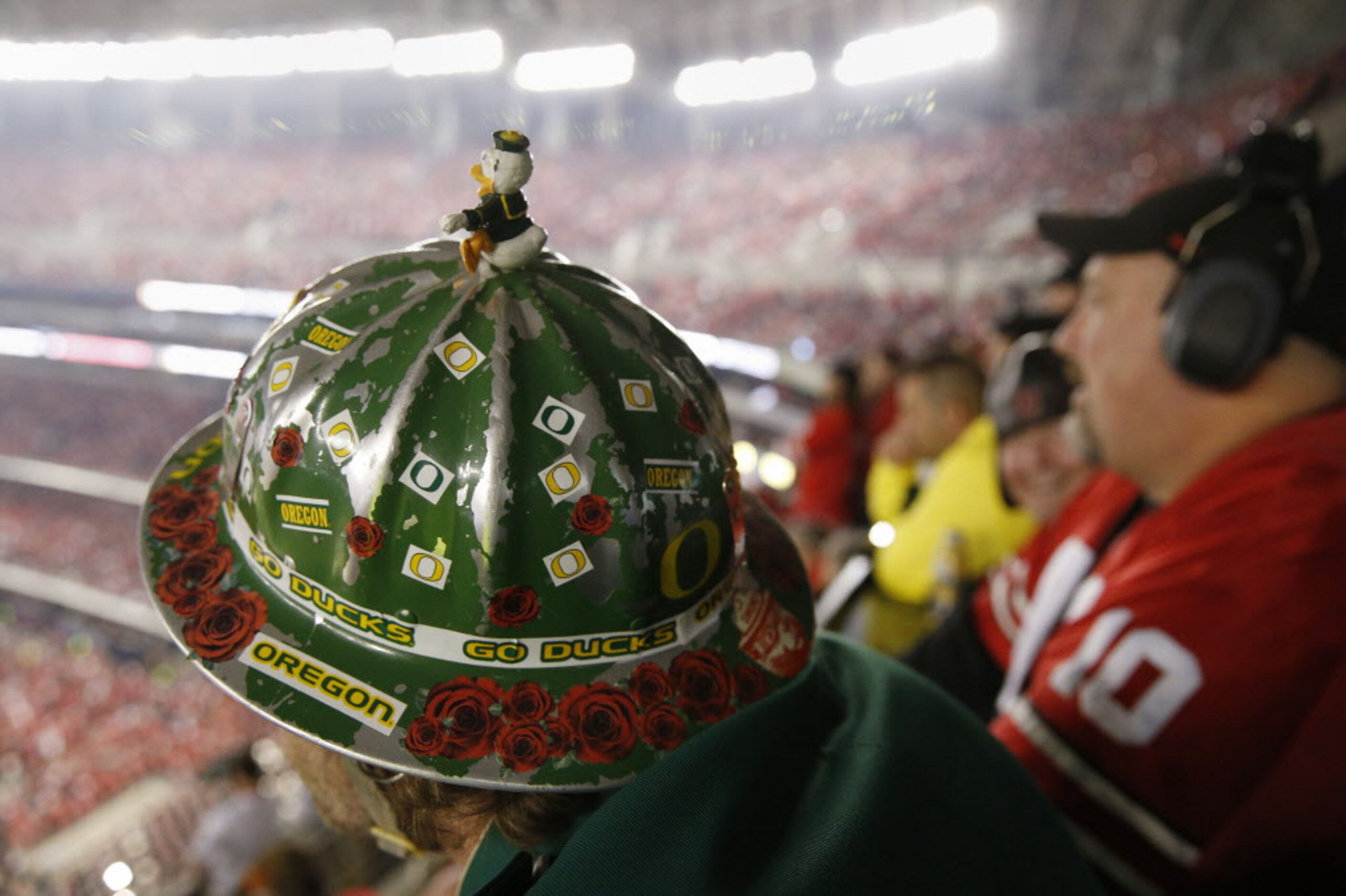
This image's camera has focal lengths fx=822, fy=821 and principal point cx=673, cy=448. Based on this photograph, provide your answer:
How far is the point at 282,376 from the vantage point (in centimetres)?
85

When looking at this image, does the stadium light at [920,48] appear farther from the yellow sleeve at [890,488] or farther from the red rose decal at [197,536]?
the red rose decal at [197,536]

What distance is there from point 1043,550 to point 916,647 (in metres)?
0.39

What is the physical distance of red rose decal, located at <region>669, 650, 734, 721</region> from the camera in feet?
2.78

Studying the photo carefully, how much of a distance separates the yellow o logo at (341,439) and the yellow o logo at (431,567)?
0.40 feet

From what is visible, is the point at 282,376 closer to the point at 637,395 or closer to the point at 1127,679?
the point at 637,395

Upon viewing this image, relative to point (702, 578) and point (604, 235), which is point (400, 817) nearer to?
point (702, 578)

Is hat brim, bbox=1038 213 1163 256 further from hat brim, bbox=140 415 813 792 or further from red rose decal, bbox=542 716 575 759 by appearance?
red rose decal, bbox=542 716 575 759

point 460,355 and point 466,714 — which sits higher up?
point 460,355

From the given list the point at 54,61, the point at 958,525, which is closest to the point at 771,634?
the point at 958,525

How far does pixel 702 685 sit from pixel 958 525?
7.36 ft

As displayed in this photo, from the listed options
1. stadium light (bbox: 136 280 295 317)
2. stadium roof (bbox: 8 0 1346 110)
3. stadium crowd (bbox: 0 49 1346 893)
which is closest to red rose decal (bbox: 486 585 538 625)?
stadium crowd (bbox: 0 49 1346 893)

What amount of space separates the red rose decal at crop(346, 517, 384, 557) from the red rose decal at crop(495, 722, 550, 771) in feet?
0.70

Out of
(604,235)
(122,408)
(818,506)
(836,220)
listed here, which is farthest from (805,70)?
(122,408)

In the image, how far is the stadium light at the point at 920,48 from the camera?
507 inches
